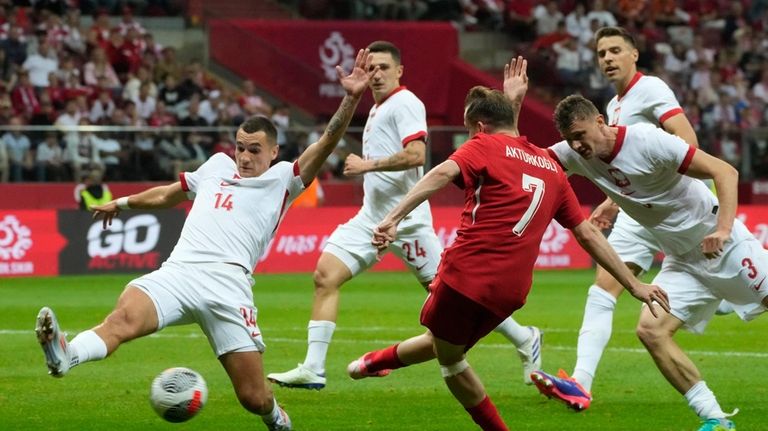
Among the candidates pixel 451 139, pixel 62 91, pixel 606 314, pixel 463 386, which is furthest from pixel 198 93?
pixel 463 386

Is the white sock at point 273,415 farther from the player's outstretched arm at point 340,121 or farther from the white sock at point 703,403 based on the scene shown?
the white sock at point 703,403

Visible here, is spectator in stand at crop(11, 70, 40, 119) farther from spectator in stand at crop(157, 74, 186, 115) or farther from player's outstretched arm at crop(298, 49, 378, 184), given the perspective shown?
player's outstretched arm at crop(298, 49, 378, 184)

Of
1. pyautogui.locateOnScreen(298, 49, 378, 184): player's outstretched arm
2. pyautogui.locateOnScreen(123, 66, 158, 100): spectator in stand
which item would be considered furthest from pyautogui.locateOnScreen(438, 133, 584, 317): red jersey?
pyautogui.locateOnScreen(123, 66, 158, 100): spectator in stand

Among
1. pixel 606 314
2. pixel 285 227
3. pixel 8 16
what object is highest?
pixel 606 314

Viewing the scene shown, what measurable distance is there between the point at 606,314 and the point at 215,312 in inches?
130

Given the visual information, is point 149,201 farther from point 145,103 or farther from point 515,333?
point 145,103

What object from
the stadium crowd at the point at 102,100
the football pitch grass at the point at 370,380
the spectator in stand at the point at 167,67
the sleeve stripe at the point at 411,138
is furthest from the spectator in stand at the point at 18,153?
the sleeve stripe at the point at 411,138

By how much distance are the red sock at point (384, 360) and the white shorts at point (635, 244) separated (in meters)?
1.95

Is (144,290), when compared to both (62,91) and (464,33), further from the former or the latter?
(464,33)

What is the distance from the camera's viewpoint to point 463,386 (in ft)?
26.6

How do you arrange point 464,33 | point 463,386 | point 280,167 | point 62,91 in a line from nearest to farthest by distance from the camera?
point 463,386
point 280,167
point 62,91
point 464,33

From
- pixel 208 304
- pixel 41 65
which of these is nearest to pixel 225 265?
pixel 208 304

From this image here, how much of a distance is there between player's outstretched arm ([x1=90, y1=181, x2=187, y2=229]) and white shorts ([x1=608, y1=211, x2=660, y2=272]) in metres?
3.26

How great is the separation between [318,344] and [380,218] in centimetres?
139
